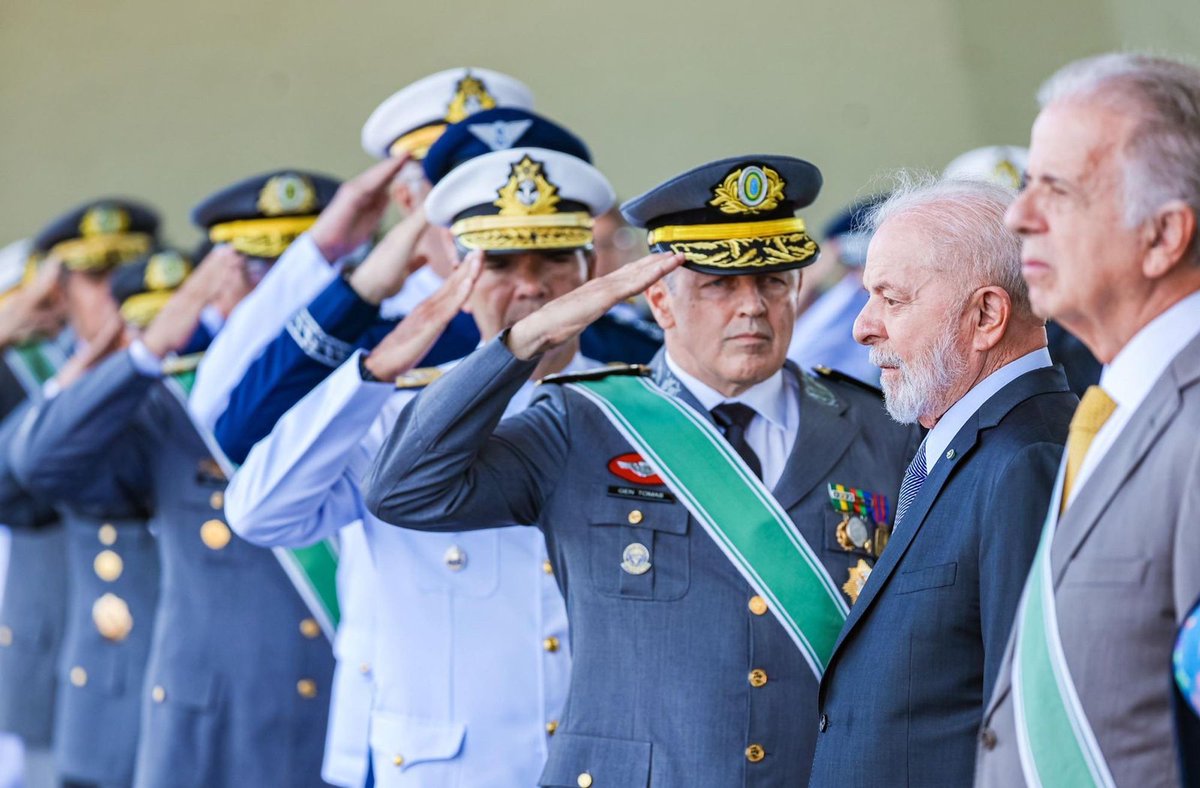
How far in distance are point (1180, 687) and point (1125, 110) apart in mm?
577

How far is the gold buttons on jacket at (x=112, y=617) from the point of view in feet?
15.5

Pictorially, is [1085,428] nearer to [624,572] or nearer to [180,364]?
[624,572]

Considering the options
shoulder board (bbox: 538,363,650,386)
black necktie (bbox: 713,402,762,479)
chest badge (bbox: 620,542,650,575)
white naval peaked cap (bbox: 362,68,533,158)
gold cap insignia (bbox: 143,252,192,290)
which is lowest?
chest badge (bbox: 620,542,650,575)

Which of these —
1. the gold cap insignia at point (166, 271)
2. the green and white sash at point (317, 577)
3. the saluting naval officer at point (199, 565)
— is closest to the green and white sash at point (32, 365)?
the gold cap insignia at point (166, 271)

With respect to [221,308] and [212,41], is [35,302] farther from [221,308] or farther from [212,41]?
[212,41]

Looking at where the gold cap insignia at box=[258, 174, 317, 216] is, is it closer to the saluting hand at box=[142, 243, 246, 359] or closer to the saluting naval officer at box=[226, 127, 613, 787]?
the saluting hand at box=[142, 243, 246, 359]

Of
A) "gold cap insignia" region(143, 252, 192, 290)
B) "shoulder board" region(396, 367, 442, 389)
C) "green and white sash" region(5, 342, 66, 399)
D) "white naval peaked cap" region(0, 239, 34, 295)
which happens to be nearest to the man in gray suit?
"shoulder board" region(396, 367, 442, 389)

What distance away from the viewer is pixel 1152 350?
179 cm

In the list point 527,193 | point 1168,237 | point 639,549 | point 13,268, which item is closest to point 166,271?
point 13,268

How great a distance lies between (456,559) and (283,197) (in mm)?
1573

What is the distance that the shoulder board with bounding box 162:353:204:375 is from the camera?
432cm

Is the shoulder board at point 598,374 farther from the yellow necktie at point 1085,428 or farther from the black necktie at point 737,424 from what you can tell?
the yellow necktie at point 1085,428

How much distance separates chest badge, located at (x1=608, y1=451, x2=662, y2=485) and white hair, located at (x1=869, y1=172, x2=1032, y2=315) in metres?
0.55

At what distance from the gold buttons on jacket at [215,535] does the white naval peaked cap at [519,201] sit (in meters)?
1.14
